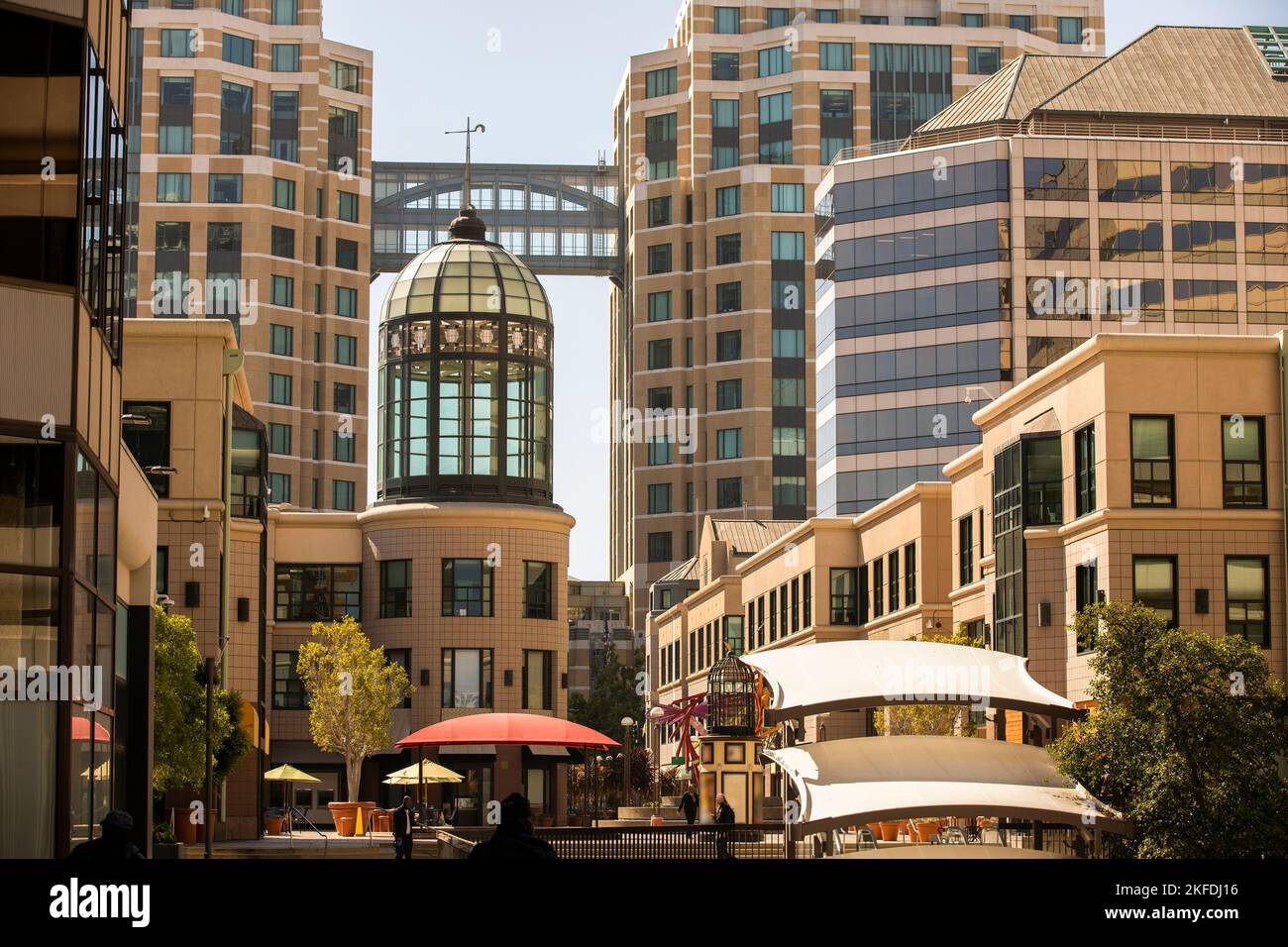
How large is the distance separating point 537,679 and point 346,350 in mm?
63620

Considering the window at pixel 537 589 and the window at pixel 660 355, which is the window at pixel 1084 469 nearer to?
the window at pixel 537 589

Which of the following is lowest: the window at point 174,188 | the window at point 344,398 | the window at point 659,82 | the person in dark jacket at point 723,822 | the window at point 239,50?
the person in dark jacket at point 723,822

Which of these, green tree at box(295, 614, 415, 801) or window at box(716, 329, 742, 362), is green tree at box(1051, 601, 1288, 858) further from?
window at box(716, 329, 742, 362)

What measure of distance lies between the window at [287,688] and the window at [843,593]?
19695mm

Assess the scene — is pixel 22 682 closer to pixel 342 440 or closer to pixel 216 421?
pixel 216 421

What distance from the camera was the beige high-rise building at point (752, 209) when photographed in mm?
130000

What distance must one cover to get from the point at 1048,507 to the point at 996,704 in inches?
612

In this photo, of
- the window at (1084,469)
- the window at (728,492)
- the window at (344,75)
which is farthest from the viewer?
the window at (344,75)

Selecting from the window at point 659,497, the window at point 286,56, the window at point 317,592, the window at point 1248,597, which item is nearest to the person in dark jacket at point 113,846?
the window at point 1248,597

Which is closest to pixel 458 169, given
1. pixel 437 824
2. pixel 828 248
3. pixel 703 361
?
pixel 703 361

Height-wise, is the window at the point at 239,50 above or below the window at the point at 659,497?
above
